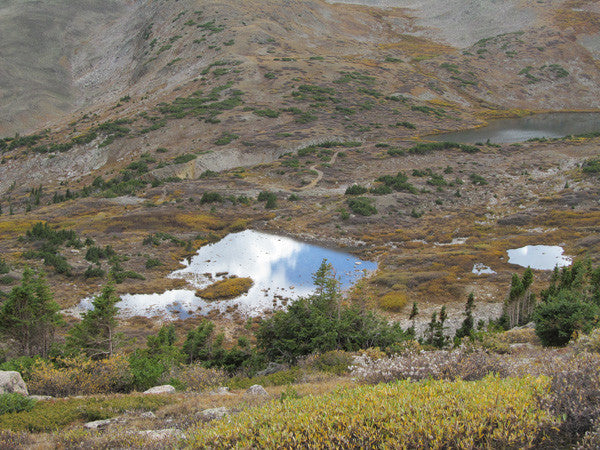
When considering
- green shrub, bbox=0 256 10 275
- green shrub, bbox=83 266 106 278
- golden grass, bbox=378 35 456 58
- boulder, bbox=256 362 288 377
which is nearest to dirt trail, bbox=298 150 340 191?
green shrub, bbox=83 266 106 278

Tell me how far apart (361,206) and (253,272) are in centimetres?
1548

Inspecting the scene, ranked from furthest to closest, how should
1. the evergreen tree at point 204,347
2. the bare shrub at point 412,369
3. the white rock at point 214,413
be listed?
1. the evergreen tree at point 204,347
2. the bare shrub at point 412,369
3. the white rock at point 214,413

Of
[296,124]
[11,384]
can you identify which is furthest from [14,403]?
[296,124]

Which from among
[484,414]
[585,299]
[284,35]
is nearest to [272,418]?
[484,414]

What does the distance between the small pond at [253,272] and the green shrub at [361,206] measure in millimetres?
7802

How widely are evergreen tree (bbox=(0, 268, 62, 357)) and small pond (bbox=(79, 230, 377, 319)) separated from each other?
989cm

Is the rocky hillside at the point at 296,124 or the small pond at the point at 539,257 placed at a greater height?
the rocky hillside at the point at 296,124

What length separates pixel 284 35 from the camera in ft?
345

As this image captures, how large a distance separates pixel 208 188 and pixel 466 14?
137218 mm

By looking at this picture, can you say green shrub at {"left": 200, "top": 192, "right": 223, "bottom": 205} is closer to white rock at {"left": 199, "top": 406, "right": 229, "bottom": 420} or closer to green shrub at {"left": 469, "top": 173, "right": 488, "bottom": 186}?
green shrub at {"left": 469, "top": 173, "right": 488, "bottom": 186}

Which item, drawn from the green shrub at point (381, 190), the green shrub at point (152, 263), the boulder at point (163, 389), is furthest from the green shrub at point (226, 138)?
the boulder at point (163, 389)

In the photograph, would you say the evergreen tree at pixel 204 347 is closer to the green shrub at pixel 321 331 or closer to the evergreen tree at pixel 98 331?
the green shrub at pixel 321 331

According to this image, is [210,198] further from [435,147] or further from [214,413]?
[214,413]

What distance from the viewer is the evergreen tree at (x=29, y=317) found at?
13.5 m
